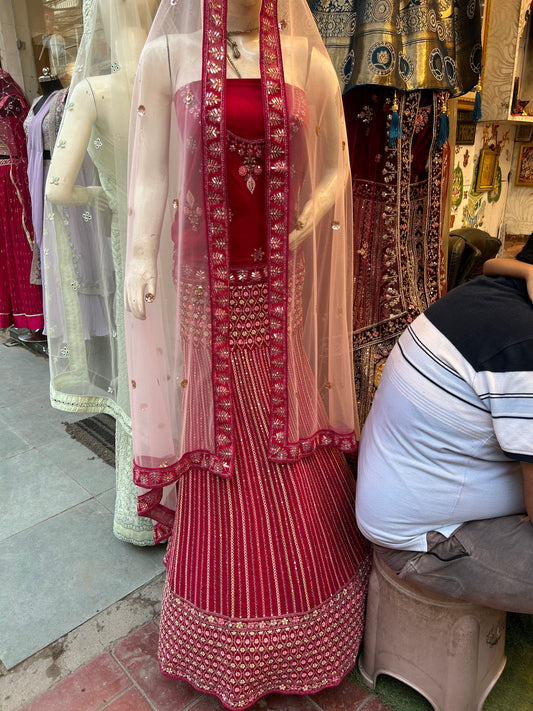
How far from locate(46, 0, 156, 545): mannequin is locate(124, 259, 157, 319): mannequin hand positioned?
14.5 inches

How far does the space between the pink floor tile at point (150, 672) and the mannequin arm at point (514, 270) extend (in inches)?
51.0

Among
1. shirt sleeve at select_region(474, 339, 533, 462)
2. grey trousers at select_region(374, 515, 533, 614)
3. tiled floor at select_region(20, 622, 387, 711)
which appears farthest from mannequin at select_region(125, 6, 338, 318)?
tiled floor at select_region(20, 622, 387, 711)

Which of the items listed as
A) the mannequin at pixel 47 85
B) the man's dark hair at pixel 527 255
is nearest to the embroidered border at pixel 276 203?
the man's dark hair at pixel 527 255

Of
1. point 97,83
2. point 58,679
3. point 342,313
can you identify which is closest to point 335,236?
point 342,313

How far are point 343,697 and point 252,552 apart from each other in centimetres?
48

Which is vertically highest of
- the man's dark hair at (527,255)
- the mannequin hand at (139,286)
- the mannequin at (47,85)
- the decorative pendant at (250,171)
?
the mannequin at (47,85)

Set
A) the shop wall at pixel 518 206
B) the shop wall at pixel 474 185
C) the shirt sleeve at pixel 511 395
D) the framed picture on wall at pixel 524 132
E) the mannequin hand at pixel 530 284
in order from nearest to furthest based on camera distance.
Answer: the shirt sleeve at pixel 511 395
the mannequin hand at pixel 530 284
the shop wall at pixel 474 185
the framed picture on wall at pixel 524 132
the shop wall at pixel 518 206

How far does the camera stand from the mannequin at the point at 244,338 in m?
1.19

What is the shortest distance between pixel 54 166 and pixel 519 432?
1.42m

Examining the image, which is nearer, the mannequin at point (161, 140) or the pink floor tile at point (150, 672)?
the mannequin at point (161, 140)

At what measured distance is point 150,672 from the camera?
1462 millimetres

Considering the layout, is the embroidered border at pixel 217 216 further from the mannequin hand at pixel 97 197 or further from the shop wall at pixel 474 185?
the shop wall at pixel 474 185

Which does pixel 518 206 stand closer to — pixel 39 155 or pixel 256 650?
pixel 39 155

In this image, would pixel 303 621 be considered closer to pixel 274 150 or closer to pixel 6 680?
pixel 6 680
